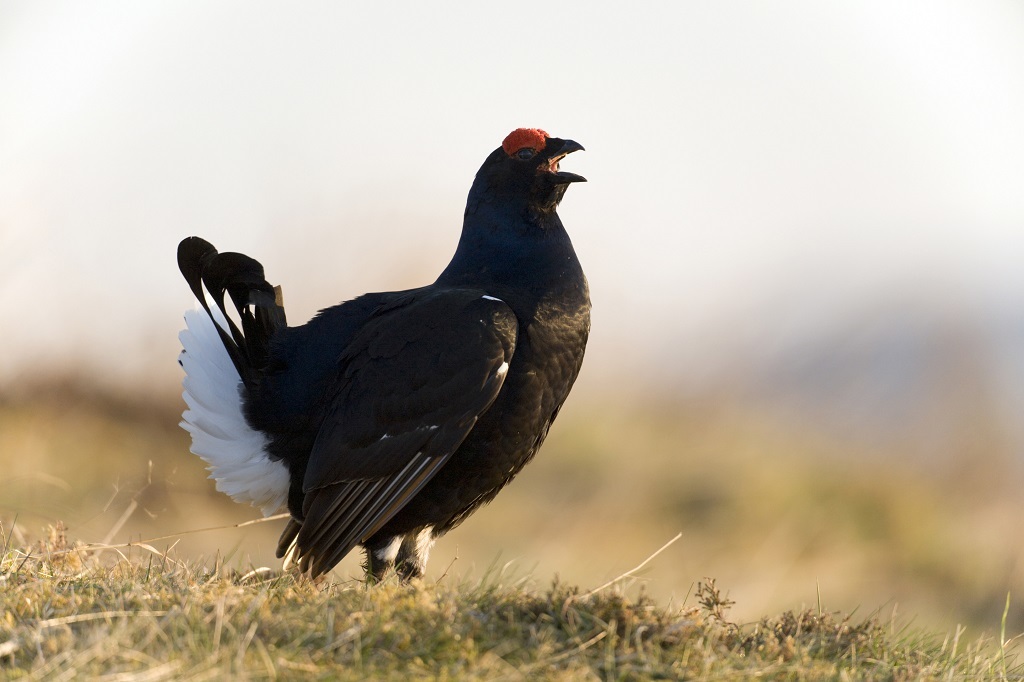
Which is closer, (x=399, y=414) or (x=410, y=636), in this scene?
(x=410, y=636)

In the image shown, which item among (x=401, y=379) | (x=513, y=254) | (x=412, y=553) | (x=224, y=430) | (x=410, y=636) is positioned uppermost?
(x=513, y=254)

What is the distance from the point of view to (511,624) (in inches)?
105

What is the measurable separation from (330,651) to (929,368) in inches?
418

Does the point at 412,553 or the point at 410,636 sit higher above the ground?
the point at 410,636

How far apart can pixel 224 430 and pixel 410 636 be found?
2152mm

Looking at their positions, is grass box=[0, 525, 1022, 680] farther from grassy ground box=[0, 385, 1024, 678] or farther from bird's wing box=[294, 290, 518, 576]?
grassy ground box=[0, 385, 1024, 678]

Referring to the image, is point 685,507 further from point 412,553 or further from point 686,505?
point 412,553

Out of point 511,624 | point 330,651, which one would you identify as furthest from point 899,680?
point 330,651

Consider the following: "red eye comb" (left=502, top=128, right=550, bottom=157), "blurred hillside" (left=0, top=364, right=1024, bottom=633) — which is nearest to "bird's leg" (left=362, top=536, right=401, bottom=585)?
"red eye comb" (left=502, top=128, right=550, bottom=157)

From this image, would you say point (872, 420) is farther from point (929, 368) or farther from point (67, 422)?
point (67, 422)

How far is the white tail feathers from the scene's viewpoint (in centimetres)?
435

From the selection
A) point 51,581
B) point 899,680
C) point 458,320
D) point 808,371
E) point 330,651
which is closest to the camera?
point 330,651

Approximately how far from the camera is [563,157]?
4609 millimetres

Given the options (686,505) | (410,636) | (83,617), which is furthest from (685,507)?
(83,617)
